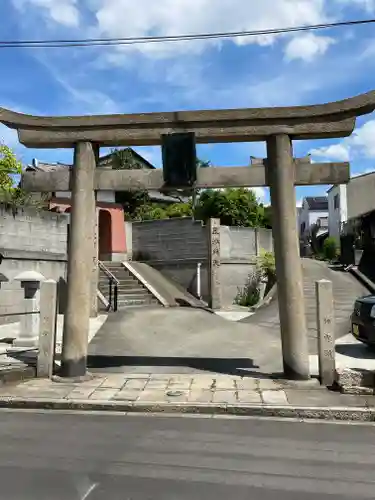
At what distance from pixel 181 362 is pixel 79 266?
2.84 metres

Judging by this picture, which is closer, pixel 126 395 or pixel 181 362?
pixel 126 395

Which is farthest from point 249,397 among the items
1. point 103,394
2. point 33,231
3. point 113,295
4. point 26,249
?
point 113,295

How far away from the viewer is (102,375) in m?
8.37

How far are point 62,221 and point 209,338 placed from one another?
7926 millimetres

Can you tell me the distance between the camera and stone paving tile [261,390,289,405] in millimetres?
6525

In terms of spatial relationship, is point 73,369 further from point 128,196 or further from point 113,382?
point 128,196

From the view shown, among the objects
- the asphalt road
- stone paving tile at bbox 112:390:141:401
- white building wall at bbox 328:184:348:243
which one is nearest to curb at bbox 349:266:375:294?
stone paving tile at bbox 112:390:141:401

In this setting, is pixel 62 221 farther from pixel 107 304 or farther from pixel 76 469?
pixel 76 469

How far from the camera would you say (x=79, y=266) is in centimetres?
820

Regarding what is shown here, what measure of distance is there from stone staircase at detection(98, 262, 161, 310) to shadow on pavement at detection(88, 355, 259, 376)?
24.5 feet

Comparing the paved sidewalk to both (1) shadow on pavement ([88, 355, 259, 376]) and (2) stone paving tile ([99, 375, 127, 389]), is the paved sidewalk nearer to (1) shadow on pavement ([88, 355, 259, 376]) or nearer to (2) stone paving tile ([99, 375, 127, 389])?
(2) stone paving tile ([99, 375, 127, 389])

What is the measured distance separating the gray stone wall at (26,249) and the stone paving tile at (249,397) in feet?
27.4

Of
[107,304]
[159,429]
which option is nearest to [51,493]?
[159,429]

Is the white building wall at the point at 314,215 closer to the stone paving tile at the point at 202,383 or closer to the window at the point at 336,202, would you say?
the window at the point at 336,202
